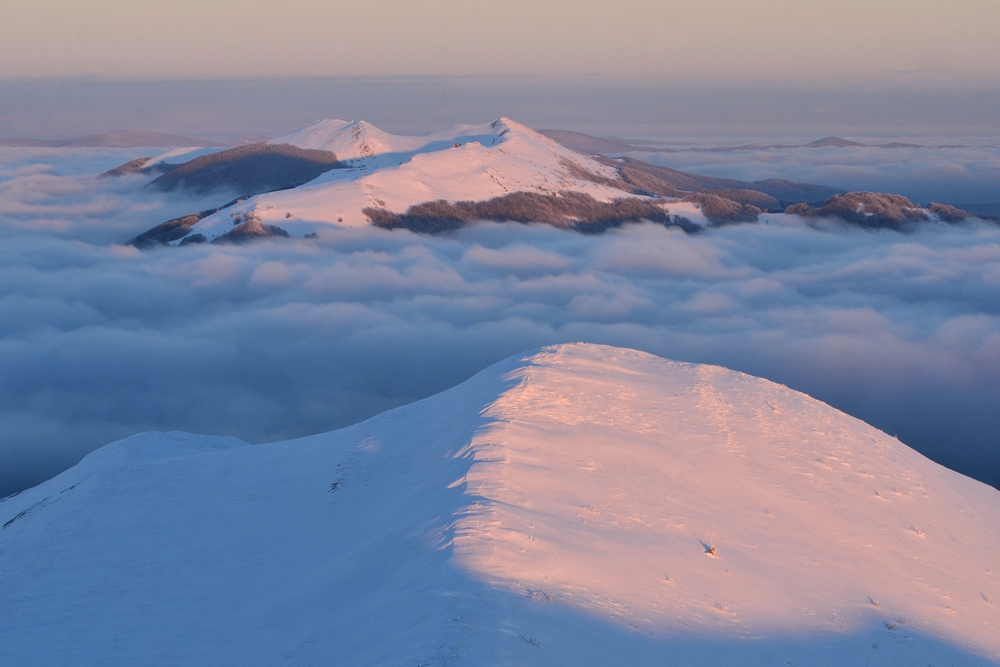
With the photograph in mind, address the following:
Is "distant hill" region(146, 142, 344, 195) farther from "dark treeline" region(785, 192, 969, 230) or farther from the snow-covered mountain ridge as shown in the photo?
"dark treeline" region(785, 192, 969, 230)

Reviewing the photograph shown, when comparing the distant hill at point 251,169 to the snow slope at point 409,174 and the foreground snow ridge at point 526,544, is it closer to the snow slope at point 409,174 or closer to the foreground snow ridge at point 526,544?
the snow slope at point 409,174

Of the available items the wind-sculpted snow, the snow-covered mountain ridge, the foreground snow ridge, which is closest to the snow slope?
the snow-covered mountain ridge

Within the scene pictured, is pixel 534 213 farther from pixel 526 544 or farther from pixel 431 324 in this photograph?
pixel 526 544

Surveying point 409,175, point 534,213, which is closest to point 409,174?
point 409,175

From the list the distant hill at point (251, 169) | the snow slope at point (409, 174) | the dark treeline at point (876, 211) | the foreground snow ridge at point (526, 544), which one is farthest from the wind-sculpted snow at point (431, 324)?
the foreground snow ridge at point (526, 544)

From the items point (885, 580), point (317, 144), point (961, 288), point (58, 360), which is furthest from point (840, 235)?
point (885, 580)
